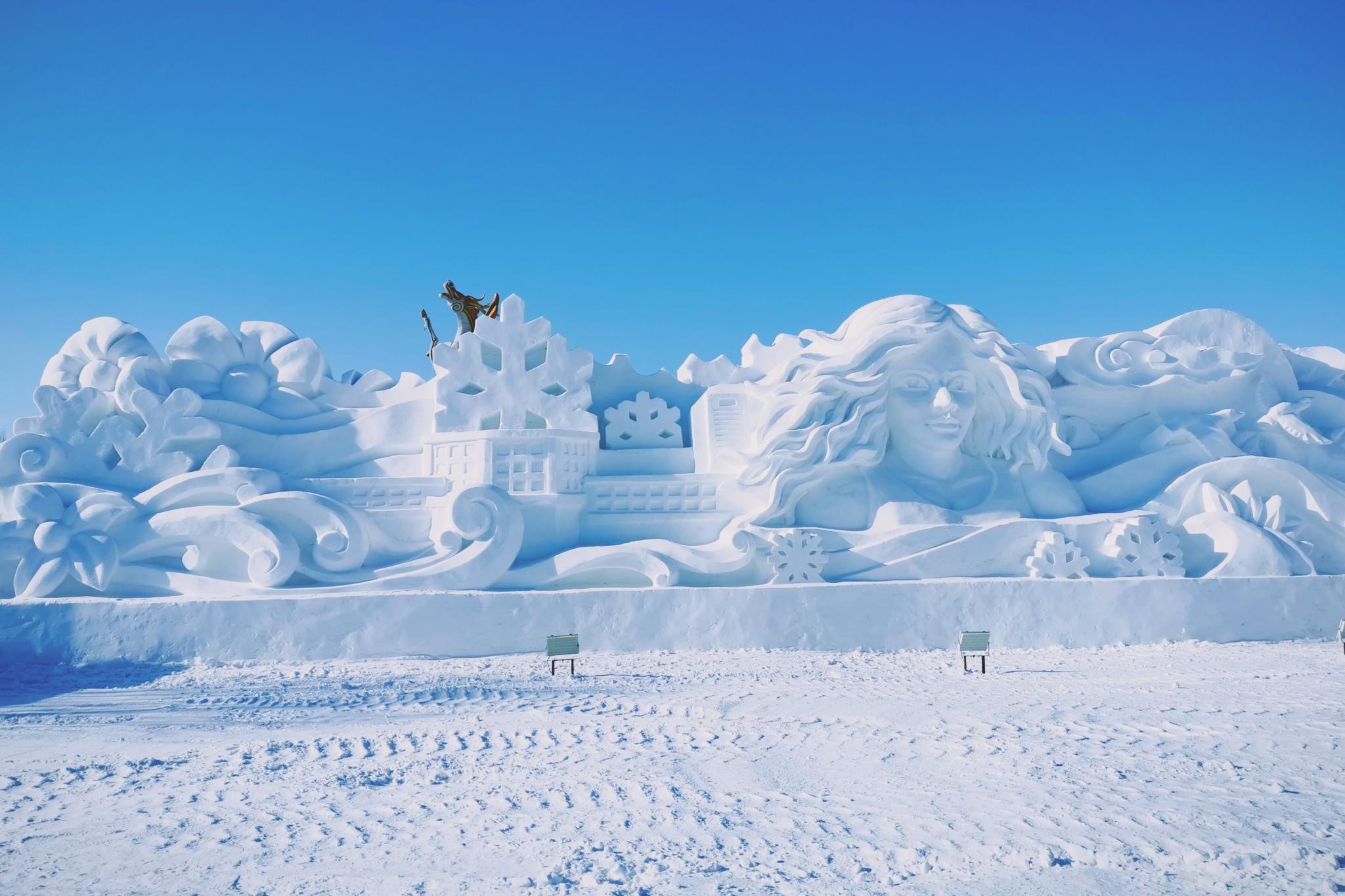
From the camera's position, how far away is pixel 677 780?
454cm

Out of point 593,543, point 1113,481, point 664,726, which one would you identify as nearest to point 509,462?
point 593,543

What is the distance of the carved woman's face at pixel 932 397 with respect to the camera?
29.2 feet

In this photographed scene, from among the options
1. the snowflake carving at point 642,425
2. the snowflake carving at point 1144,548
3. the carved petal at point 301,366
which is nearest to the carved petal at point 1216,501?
the snowflake carving at point 1144,548

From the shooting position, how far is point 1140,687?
6.40 meters

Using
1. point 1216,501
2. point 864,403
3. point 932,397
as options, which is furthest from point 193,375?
point 1216,501

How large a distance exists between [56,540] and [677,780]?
6044mm

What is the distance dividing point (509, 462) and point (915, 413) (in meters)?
3.73

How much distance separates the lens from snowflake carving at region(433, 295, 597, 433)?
29.0ft

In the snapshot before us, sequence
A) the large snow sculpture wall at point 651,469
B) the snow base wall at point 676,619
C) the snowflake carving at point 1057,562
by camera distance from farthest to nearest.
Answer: the snowflake carving at point 1057,562 < the large snow sculpture wall at point 651,469 < the snow base wall at point 676,619

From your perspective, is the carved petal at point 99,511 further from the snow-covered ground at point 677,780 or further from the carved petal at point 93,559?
the snow-covered ground at point 677,780

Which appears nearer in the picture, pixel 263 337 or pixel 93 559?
pixel 93 559

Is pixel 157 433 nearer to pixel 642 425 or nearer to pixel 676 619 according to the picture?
pixel 642 425

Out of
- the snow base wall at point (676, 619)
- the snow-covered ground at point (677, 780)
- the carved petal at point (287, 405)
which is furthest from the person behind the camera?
the carved petal at point (287, 405)

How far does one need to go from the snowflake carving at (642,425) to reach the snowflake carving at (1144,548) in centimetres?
406
